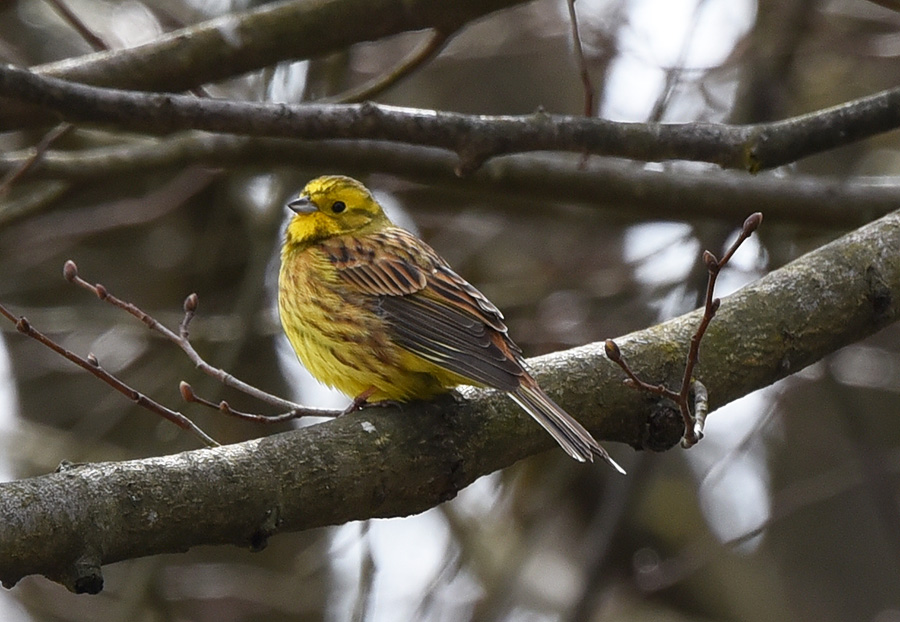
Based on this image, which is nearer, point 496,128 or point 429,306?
point 496,128

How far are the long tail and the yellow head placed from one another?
6.37 ft

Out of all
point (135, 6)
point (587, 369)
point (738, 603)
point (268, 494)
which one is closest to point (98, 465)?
point (268, 494)

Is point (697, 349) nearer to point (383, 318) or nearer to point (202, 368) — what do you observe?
point (202, 368)

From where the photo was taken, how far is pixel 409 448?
3.17 meters

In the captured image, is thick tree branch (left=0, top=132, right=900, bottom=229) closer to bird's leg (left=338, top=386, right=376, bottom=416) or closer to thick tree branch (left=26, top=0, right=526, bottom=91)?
thick tree branch (left=26, top=0, right=526, bottom=91)

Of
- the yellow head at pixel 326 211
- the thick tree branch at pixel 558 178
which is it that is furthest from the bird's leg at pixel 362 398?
the thick tree branch at pixel 558 178

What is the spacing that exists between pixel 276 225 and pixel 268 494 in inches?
142

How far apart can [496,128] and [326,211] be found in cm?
174

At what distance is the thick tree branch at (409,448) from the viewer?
2.53 meters

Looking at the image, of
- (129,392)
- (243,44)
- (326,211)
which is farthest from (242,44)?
(129,392)

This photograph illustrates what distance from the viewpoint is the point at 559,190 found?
220 inches

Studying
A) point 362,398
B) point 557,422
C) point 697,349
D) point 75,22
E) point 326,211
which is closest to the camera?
point 697,349

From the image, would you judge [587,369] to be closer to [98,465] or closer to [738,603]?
[98,465]

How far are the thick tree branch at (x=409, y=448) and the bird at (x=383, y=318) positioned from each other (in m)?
0.16
